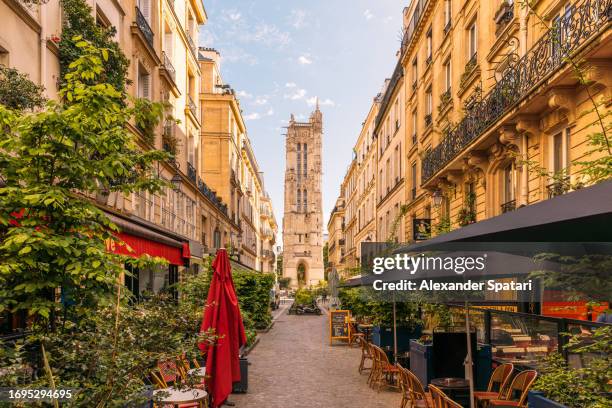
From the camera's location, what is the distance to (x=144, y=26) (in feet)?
52.1

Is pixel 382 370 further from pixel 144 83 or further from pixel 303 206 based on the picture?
pixel 303 206

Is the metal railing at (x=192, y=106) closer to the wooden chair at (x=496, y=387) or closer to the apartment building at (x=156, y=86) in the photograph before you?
the apartment building at (x=156, y=86)

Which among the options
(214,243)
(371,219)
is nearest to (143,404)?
(214,243)

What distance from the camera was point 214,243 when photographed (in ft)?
98.7

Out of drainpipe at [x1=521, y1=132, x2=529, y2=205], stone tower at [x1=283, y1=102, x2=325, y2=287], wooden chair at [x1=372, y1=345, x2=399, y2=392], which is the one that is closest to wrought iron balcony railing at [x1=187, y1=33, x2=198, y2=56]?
drainpipe at [x1=521, y1=132, x2=529, y2=205]

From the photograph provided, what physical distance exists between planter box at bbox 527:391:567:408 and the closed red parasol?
4.57 m

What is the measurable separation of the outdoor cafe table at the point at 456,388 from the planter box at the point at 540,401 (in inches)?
109

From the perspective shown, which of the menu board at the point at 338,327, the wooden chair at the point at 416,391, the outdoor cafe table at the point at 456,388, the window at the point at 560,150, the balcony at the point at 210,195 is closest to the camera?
the wooden chair at the point at 416,391

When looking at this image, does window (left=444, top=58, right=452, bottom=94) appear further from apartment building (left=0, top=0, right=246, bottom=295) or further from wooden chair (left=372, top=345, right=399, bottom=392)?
wooden chair (left=372, top=345, right=399, bottom=392)

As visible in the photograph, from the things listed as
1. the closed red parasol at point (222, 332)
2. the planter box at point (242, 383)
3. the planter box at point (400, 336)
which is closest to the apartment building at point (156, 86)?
the closed red parasol at point (222, 332)

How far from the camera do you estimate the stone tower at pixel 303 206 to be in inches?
3974

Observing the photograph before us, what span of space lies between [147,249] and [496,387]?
22.7 ft

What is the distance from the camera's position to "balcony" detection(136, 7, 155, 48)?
15.2m

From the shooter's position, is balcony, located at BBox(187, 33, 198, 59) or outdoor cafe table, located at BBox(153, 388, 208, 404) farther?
balcony, located at BBox(187, 33, 198, 59)
